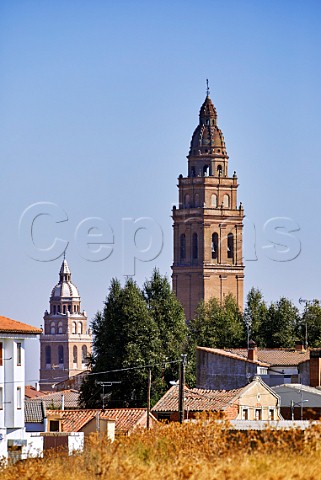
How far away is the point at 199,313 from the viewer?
404 ft

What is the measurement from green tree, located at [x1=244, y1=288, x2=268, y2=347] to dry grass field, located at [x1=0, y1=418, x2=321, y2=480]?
7858 cm

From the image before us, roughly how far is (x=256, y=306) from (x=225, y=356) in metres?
40.8

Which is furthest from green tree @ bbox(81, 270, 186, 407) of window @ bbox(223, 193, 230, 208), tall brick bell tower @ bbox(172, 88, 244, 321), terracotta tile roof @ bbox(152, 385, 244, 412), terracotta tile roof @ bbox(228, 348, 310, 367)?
window @ bbox(223, 193, 230, 208)

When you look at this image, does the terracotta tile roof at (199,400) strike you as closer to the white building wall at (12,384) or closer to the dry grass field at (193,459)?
the white building wall at (12,384)

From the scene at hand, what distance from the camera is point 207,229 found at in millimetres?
153625

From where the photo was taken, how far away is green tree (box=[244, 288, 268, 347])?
337 feet

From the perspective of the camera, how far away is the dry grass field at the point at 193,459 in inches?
707

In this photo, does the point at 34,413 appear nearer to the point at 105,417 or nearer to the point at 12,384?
the point at 105,417

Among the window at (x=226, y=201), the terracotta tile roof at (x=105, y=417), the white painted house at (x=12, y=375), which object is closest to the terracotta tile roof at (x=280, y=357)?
the terracotta tile roof at (x=105, y=417)

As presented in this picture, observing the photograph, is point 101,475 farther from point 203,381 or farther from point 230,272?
point 230,272

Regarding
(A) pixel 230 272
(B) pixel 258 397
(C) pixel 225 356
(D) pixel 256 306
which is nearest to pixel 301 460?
(B) pixel 258 397

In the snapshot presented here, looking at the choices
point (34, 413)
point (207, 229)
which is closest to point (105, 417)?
point (34, 413)

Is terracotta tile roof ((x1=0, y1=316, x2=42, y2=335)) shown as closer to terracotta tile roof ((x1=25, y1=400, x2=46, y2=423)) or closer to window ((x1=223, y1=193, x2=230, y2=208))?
terracotta tile roof ((x1=25, y1=400, x2=46, y2=423))

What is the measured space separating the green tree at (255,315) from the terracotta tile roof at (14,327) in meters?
50.1
